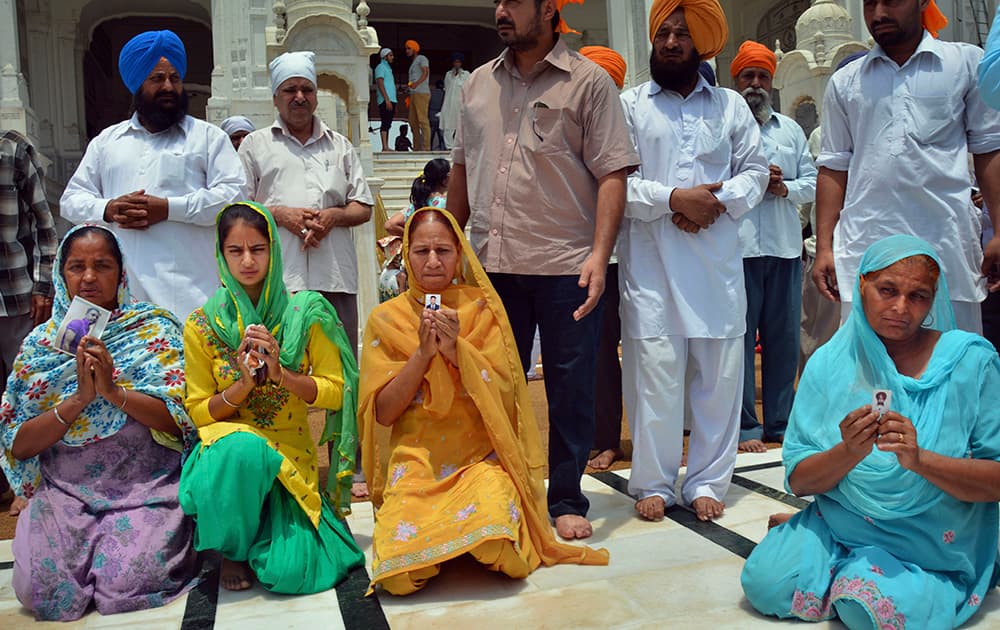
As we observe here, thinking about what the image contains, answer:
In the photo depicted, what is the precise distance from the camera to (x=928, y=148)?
2822 millimetres

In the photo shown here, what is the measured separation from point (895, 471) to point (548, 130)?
1567 mm

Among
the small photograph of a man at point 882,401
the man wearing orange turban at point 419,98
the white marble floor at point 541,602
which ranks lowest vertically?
the white marble floor at point 541,602

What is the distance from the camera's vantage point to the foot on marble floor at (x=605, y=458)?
4004mm

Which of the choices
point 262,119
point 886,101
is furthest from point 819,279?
point 262,119

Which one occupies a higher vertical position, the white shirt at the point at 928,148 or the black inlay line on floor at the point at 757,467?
the white shirt at the point at 928,148

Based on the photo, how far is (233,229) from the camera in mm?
2764

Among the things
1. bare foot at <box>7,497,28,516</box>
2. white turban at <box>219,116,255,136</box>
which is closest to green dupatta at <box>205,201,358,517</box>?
A: bare foot at <box>7,497,28,516</box>

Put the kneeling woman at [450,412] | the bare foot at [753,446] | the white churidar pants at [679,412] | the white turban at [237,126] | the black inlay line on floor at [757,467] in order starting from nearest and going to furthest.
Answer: the kneeling woman at [450,412] → the white churidar pants at [679,412] → the black inlay line on floor at [757,467] → the bare foot at [753,446] → the white turban at [237,126]

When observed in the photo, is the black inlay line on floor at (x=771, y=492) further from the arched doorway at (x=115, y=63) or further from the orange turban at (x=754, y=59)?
the arched doorway at (x=115, y=63)

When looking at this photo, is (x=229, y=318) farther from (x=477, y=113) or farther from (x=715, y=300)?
(x=715, y=300)

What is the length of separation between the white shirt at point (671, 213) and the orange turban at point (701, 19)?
154 mm

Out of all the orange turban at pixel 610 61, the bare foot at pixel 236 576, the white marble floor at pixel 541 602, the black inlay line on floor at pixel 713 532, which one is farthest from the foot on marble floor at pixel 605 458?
the orange turban at pixel 610 61

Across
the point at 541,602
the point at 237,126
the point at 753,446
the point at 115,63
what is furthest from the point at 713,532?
the point at 115,63

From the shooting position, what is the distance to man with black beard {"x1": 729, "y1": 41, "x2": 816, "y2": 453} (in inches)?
175
